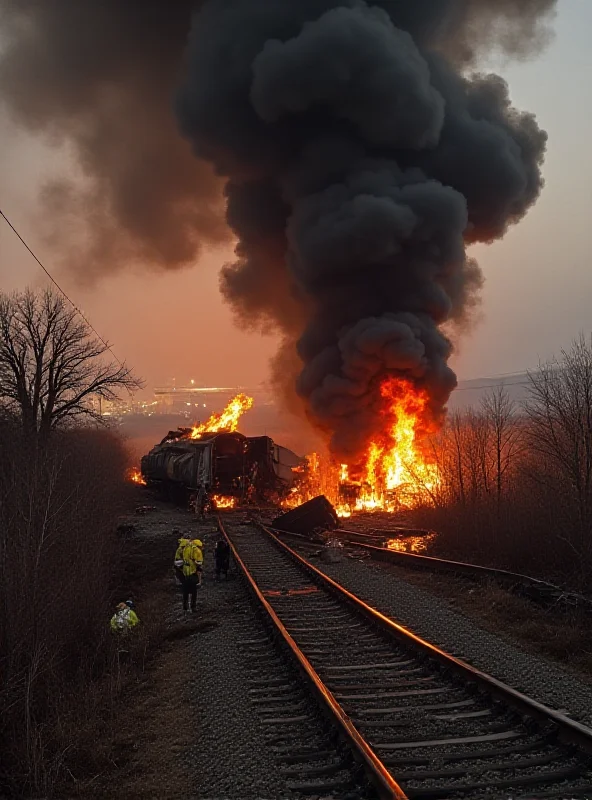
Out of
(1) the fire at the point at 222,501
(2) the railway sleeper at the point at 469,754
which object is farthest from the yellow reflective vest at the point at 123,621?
(1) the fire at the point at 222,501

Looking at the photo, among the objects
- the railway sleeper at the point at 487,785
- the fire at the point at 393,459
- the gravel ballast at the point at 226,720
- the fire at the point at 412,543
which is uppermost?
the fire at the point at 393,459

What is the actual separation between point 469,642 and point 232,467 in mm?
17969

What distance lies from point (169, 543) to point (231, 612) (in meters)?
8.03

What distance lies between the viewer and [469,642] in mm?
6598

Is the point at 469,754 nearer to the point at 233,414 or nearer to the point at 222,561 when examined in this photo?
the point at 222,561

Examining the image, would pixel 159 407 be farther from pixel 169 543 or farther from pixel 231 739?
pixel 231 739

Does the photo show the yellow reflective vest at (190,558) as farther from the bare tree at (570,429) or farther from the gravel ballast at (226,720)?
the bare tree at (570,429)

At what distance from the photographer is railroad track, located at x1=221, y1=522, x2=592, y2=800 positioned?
11.8 feet

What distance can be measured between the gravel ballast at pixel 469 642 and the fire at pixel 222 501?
13.0 m

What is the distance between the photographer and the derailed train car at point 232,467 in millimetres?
22844

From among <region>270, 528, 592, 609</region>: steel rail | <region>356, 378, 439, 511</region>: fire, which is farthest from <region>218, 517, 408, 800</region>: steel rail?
<region>356, 378, 439, 511</region>: fire

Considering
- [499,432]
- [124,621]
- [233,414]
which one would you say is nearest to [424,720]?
[124,621]

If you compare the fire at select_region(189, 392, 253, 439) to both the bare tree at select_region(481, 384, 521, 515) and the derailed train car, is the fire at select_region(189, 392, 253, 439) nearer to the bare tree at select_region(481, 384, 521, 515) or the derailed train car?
the derailed train car

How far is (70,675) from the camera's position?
702 centimetres
